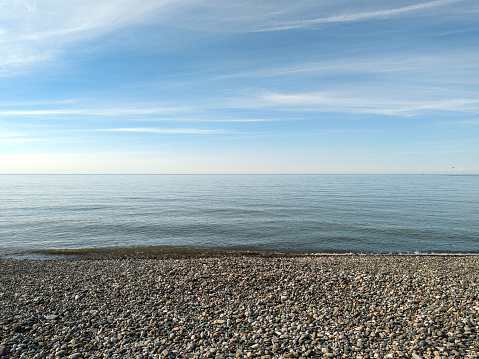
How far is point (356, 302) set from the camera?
480 inches

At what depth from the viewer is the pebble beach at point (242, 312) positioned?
29.1 ft

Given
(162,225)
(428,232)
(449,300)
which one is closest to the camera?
(449,300)

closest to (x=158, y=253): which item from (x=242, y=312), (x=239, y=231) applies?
(x=239, y=231)

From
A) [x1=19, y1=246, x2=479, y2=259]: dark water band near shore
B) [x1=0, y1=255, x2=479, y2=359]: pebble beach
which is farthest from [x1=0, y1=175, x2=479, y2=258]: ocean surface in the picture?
[x1=0, y1=255, x2=479, y2=359]: pebble beach

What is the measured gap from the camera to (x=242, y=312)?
1145 cm

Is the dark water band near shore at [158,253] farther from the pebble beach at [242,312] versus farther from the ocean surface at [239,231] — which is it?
the pebble beach at [242,312]

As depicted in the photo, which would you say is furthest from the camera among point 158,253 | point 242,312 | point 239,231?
point 239,231

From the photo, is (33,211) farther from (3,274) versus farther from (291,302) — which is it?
(291,302)

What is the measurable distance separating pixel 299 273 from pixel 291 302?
12.5 feet

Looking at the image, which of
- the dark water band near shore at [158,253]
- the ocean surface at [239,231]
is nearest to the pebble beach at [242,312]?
the dark water band near shore at [158,253]

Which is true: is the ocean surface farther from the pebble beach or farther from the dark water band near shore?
the pebble beach

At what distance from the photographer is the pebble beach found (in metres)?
8.86

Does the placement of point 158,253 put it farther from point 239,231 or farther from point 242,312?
point 242,312

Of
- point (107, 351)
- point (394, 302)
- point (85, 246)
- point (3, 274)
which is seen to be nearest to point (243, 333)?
point (107, 351)
